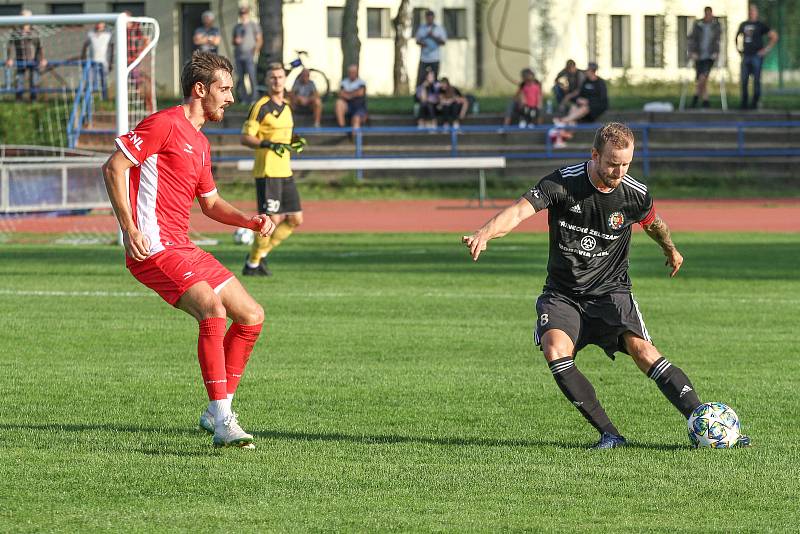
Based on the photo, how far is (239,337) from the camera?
24.1ft

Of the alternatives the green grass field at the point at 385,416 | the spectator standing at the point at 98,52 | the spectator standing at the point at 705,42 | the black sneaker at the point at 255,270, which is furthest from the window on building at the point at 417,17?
the green grass field at the point at 385,416

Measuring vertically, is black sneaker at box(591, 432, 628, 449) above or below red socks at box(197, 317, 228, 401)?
below

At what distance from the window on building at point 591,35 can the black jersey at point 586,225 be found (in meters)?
42.1

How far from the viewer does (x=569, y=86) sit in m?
32.2

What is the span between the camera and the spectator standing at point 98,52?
84.6 feet

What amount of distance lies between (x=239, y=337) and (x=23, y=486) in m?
1.57

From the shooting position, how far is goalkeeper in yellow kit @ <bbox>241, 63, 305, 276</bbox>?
15.2 metres

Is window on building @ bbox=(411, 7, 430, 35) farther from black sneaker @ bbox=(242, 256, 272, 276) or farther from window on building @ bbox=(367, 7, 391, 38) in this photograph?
black sneaker @ bbox=(242, 256, 272, 276)

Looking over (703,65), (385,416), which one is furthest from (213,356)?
(703,65)

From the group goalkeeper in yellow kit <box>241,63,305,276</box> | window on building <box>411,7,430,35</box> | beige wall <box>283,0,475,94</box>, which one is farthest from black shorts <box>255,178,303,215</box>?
window on building <box>411,7,430,35</box>

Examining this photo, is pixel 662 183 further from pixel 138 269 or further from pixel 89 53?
pixel 138 269

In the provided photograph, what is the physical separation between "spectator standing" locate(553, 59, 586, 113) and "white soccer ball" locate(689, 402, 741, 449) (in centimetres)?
2505

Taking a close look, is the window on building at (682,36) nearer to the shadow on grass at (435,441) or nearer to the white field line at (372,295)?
the white field line at (372,295)

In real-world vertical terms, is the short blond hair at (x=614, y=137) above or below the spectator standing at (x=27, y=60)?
below
